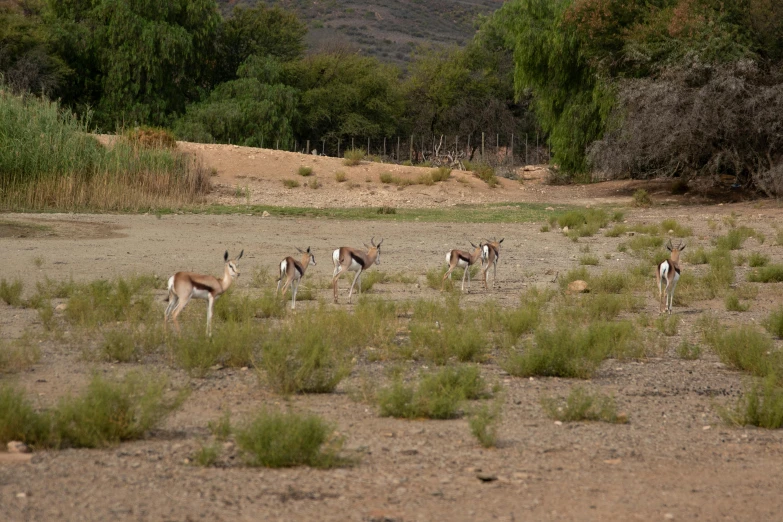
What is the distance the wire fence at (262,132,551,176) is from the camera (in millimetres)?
58062

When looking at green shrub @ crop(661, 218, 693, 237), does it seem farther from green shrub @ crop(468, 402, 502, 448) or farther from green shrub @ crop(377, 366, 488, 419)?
green shrub @ crop(468, 402, 502, 448)

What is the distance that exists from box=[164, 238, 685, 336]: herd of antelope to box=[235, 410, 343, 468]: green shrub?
11.4ft

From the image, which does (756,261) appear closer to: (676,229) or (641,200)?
(676,229)

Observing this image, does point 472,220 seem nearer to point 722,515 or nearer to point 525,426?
point 525,426

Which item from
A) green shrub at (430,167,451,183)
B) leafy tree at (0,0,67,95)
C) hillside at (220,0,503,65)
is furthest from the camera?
hillside at (220,0,503,65)

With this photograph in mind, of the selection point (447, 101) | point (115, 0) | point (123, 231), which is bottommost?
point (123, 231)

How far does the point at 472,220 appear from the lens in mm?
28812

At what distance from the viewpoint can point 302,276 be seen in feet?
48.6

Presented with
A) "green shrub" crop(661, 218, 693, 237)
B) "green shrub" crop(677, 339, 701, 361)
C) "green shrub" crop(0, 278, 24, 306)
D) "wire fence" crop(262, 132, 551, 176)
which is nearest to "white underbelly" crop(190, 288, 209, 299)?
"green shrub" crop(0, 278, 24, 306)

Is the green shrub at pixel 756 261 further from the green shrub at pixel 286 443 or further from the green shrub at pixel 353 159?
the green shrub at pixel 353 159

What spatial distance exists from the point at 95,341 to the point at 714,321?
7425 mm

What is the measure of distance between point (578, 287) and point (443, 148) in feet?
148

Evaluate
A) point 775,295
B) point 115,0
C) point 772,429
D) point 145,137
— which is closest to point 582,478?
point 772,429

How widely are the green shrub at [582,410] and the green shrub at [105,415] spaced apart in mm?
3096
